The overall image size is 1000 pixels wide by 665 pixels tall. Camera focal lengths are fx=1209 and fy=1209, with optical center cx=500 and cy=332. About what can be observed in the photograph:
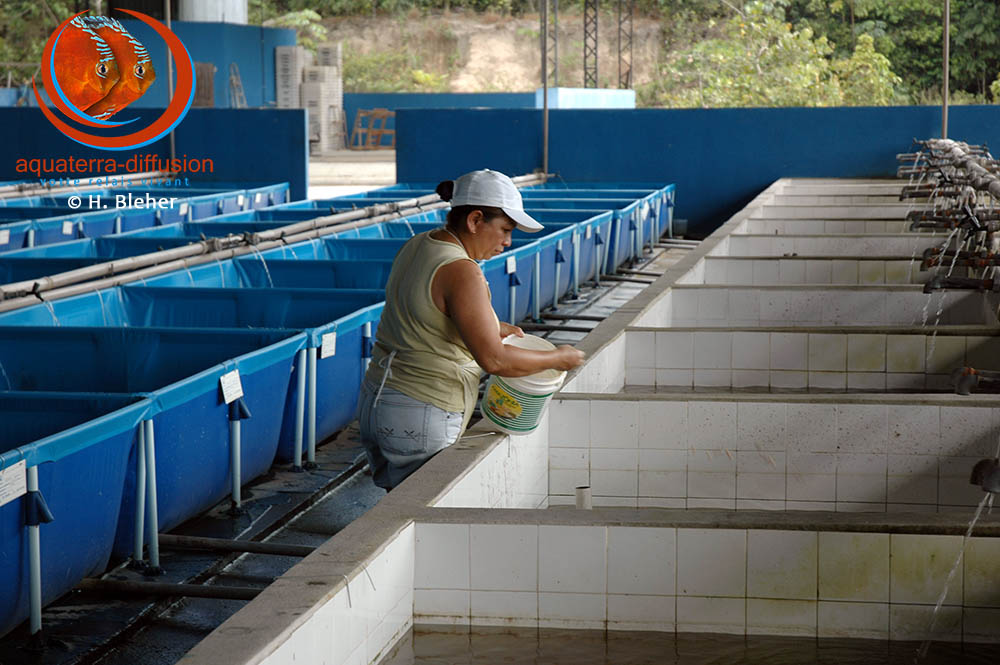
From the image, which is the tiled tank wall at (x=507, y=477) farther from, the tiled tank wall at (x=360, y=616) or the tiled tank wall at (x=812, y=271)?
the tiled tank wall at (x=812, y=271)

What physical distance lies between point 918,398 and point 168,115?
14246mm

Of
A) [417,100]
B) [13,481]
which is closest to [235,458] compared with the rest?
[13,481]

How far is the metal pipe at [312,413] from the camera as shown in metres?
5.73

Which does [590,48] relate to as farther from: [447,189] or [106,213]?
[447,189]

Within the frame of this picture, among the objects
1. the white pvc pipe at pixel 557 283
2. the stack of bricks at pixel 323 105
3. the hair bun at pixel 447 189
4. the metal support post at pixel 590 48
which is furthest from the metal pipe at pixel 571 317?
the stack of bricks at pixel 323 105

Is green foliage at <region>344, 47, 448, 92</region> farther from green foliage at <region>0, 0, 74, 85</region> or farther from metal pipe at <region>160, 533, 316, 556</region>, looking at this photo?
metal pipe at <region>160, 533, 316, 556</region>

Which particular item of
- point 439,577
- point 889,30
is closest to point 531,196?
point 439,577

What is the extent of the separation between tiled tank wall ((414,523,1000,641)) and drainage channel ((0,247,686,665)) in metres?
1.45

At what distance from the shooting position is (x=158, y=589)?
424 cm

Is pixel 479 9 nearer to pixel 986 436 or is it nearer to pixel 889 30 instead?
pixel 889 30

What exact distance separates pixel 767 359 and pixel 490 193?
2528 mm

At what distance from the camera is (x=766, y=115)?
16.7m

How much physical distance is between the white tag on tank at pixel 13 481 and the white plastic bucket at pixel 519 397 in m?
1.36

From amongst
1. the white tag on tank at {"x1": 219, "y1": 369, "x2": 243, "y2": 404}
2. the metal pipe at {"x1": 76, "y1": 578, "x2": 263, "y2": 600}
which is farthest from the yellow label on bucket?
the white tag on tank at {"x1": 219, "y1": 369, "x2": 243, "y2": 404}
